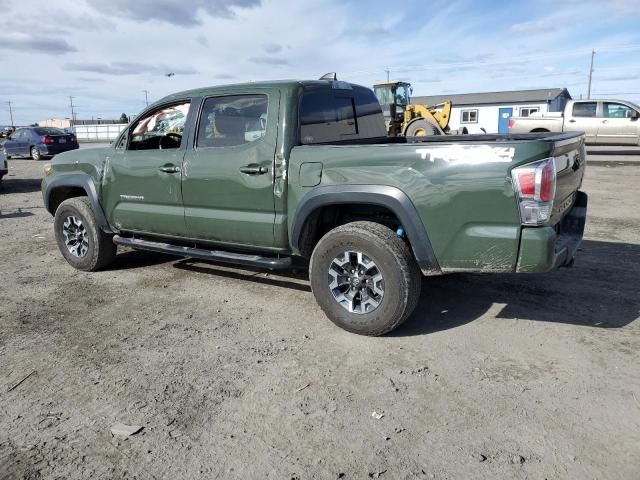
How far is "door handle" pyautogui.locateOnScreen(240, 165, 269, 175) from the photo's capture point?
4262mm

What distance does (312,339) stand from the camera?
398 centimetres

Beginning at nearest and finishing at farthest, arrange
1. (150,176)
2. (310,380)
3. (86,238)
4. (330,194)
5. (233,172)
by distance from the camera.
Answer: (310,380)
(330,194)
(233,172)
(150,176)
(86,238)

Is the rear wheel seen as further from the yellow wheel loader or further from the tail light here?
the tail light

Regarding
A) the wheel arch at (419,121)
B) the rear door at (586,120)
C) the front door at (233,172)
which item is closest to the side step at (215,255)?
the front door at (233,172)

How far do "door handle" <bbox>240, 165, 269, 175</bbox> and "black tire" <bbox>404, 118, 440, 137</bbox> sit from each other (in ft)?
56.4

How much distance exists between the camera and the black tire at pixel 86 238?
568 cm

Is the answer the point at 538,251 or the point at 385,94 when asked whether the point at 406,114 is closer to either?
the point at 385,94

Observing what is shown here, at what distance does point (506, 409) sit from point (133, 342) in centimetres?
270

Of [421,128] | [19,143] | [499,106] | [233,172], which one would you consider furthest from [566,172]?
[499,106]

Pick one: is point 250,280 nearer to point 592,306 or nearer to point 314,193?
point 314,193

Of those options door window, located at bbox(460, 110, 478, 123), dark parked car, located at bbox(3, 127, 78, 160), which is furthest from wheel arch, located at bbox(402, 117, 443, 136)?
door window, located at bbox(460, 110, 478, 123)

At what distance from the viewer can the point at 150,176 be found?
16.6ft

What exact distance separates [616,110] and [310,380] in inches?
720

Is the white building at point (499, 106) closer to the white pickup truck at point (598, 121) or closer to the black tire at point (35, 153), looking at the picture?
the white pickup truck at point (598, 121)
